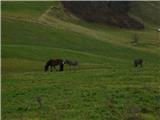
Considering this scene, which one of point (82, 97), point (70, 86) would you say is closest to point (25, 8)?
point (70, 86)

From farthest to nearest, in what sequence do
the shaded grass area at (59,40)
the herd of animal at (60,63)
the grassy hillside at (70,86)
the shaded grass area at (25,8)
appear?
the shaded grass area at (25,8), the shaded grass area at (59,40), the herd of animal at (60,63), the grassy hillside at (70,86)

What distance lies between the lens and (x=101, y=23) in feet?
332

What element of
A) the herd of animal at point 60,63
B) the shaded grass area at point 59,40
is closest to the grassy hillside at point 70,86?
the shaded grass area at point 59,40

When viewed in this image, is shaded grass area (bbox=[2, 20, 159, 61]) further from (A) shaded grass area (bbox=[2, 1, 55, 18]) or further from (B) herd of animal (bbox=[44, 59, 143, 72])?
(B) herd of animal (bbox=[44, 59, 143, 72])

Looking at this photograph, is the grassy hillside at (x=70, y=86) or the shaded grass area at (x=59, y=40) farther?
the shaded grass area at (x=59, y=40)

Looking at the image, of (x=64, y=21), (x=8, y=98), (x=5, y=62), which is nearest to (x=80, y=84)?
(x=8, y=98)

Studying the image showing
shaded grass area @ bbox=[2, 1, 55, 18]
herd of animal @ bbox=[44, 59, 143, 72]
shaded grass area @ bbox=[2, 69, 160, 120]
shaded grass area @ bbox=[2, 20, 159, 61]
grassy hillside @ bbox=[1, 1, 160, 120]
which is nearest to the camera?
shaded grass area @ bbox=[2, 69, 160, 120]

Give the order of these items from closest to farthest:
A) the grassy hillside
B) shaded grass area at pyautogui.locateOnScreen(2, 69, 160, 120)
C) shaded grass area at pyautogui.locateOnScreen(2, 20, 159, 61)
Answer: shaded grass area at pyautogui.locateOnScreen(2, 69, 160, 120) → the grassy hillside → shaded grass area at pyautogui.locateOnScreen(2, 20, 159, 61)

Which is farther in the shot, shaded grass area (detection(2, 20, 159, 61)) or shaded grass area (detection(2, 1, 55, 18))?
shaded grass area (detection(2, 1, 55, 18))

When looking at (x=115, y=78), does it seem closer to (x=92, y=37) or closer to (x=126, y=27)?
(x=92, y=37)

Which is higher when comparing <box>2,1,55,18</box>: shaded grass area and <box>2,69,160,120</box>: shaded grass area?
<box>2,1,55,18</box>: shaded grass area

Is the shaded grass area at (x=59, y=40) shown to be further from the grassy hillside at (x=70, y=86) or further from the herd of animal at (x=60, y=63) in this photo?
the herd of animal at (x=60, y=63)

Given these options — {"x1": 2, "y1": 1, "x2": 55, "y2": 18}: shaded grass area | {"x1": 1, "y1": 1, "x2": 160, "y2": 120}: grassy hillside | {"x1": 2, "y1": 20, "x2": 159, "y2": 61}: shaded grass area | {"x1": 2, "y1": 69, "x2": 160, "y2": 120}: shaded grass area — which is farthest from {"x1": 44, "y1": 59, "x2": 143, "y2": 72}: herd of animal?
{"x1": 2, "y1": 1, "x2": 55, "y2": 18}: shaded grass area

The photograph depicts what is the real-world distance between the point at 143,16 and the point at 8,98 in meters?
103
